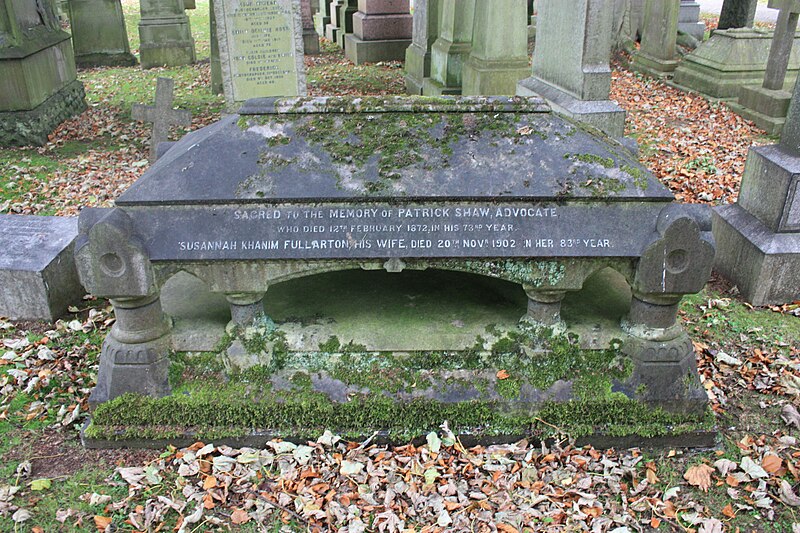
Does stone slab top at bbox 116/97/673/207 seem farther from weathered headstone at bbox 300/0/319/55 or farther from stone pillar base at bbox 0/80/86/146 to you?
weathered headstone at bbox 300/0/319/55

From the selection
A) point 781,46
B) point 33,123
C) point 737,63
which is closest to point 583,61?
point 781,46

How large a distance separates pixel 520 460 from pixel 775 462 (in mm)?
1389

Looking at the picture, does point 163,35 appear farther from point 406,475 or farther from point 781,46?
point 406,475

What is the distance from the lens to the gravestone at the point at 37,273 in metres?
4.88

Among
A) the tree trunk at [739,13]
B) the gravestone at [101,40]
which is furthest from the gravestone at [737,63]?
the gravestone at [101,40]

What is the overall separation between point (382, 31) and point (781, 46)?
27.0 feet

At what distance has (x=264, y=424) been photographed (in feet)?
12.1

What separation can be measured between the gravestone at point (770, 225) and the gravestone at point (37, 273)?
5394mm

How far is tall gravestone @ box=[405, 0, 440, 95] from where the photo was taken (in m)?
11.5

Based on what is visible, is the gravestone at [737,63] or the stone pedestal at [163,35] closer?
the gravestone at [737,63]

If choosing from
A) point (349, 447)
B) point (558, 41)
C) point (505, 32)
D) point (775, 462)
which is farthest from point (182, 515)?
point (505, 32)

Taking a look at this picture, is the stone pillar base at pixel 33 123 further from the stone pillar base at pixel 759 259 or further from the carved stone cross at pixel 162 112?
the stone pillar base at pixel 759 259

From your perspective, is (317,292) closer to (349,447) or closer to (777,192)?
(349,447)

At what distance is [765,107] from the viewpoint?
9.40 meters
